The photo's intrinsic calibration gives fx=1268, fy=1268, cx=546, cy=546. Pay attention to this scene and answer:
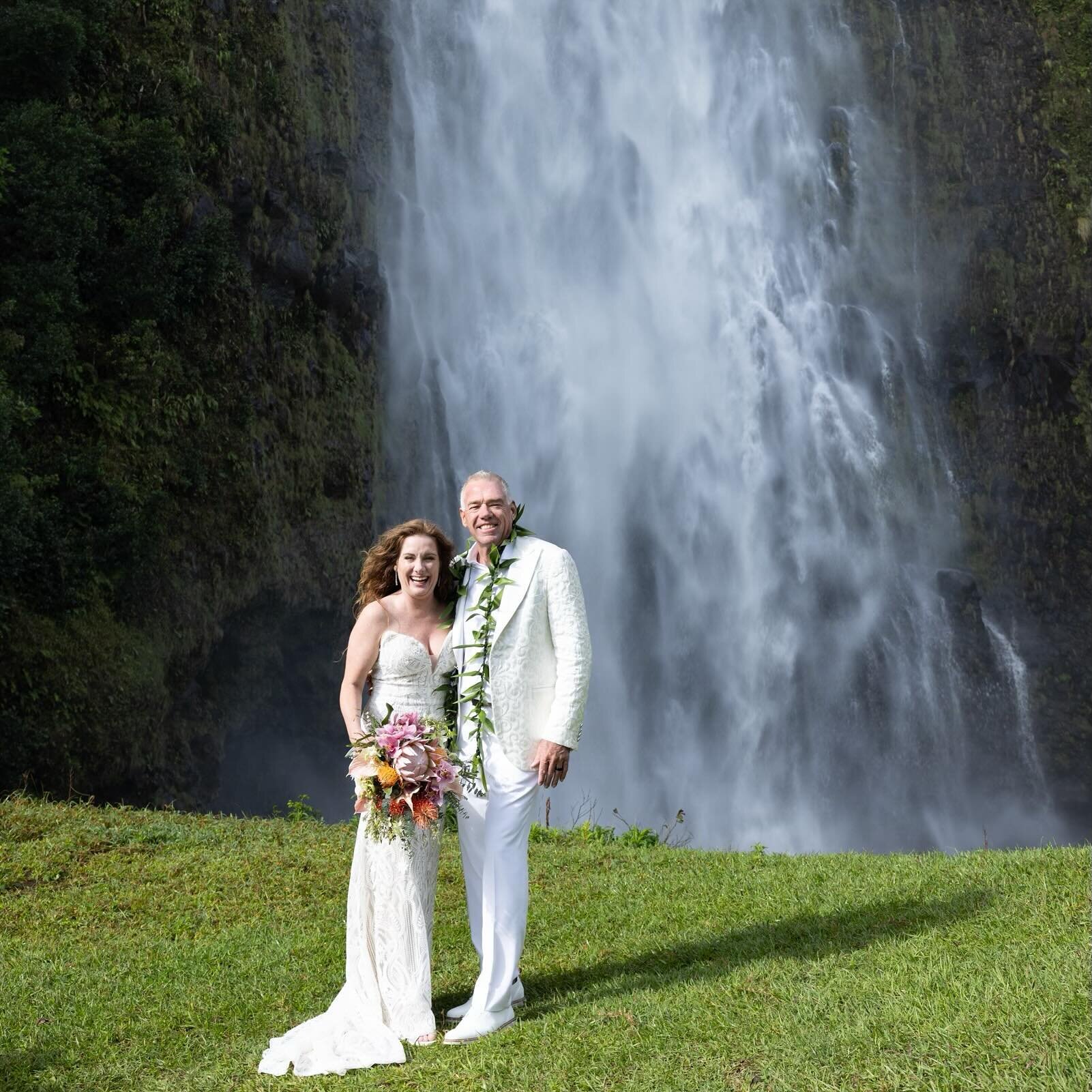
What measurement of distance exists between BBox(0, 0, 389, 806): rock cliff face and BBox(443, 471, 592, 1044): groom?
379 inches

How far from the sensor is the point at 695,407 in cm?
2742

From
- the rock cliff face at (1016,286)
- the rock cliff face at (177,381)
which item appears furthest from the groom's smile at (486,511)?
the rock cliff face at (1016,286)

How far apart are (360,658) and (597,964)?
212 cm

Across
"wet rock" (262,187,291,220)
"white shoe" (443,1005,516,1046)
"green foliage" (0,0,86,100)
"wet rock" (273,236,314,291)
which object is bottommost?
"white shoe" (443,1005,516,1046)

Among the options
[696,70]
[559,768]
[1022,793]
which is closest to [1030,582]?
[1022,793]

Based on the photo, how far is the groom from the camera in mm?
5070

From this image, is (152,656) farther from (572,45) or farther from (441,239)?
(572,45)

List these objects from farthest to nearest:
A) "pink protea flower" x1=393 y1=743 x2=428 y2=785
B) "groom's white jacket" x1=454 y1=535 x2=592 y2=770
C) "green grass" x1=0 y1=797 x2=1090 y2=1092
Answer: "groom's white jacket" x1=454 y1=535 x2=592 y2=770
"pink protea flower" x1=393 y1=743 x2=428 y2=785
"green grass" x1=0 y1=797 x2=1090 y2=1092

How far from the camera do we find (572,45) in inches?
1106

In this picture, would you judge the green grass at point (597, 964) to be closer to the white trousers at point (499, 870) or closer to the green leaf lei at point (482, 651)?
the white trousers at point (499, 870)

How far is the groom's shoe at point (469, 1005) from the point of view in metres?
5.27

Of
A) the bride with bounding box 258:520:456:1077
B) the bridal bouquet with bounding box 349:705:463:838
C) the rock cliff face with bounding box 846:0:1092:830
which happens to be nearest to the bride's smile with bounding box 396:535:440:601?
the bride with bounding box 258:520:456:1077

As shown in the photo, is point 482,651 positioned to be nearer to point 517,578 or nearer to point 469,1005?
point 517,578

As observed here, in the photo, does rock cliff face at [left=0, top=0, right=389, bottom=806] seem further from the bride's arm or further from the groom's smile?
the groom's smile
